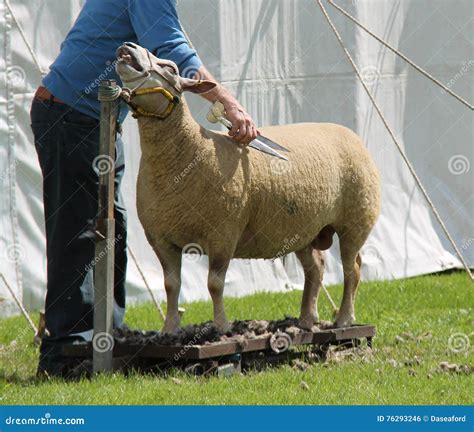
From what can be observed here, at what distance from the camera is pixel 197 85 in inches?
208

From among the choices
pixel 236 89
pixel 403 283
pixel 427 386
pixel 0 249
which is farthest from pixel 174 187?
pixel 403 283

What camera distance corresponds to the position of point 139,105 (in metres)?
5.24

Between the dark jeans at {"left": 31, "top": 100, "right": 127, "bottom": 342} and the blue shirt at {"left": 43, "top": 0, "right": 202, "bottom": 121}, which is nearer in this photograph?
the blue shirt at {"left": 43, "top": 0, "right": 202, "bottom": 121}

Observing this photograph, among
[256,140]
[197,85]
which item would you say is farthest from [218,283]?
[197,85]

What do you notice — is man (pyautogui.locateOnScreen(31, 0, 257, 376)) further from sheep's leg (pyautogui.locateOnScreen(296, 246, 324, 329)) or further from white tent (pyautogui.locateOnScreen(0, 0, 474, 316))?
white tent (pyautogui.locateOnScreen(0, 0, 474, 316))

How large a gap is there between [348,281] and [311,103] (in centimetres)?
317

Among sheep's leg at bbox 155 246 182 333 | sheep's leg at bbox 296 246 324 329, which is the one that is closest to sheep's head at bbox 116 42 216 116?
sheep's leg at bbox 155 246 182 333

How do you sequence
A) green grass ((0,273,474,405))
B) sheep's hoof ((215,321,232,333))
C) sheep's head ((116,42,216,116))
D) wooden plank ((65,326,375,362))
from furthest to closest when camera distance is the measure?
sheep's hoof ((215,321,232,333)), wooden plank ((65,326,375,362)), sheep's head ((116,42,216,116)), green grass ((0,273,474,405))

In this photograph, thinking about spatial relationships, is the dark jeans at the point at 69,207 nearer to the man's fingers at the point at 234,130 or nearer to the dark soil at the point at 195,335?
the dark soil at the point at 195,335

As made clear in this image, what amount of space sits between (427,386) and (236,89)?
415 cm

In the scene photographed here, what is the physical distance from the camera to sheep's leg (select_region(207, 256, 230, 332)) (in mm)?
5500

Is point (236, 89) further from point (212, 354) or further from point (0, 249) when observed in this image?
point (212, 354)

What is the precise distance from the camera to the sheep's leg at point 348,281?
254 inches

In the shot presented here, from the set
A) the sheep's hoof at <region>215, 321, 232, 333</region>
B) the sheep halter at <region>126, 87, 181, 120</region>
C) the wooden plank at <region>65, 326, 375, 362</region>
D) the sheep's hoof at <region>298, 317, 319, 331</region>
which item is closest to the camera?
the sheep halter at <region>126, 87, 181, 120</region>
